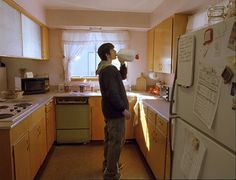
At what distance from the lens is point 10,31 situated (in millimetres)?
2393

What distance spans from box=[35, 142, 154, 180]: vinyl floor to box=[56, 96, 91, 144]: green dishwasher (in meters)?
0.15

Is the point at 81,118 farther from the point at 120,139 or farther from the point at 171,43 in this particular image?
the point at 171,43

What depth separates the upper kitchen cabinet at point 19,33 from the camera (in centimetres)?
224

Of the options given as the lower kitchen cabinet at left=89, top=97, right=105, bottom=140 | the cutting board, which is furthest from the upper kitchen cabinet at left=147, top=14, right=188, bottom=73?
the lower kitchen cabinet at left=89, top=97, right=105, bottom=140

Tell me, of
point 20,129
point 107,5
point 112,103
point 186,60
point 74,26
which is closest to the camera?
point 186,60

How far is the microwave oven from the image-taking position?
11.1 ft

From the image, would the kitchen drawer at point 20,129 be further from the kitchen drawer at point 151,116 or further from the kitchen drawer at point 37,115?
the kitchen drawer at point 151,116

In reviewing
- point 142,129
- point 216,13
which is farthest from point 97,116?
point 216,13

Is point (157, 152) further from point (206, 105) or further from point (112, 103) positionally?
point (206, 105)

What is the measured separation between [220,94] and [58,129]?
3.14 meters

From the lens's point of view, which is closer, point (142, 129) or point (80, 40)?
point (142, 129)

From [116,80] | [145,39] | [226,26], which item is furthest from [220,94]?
[145,39]

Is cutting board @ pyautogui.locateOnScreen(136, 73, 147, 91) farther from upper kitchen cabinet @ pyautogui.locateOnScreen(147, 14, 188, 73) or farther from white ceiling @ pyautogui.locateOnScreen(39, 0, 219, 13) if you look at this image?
white ceiling @ pyautogui.locateOnScreen(39, 0, 219, 13)

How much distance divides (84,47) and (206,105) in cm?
336
